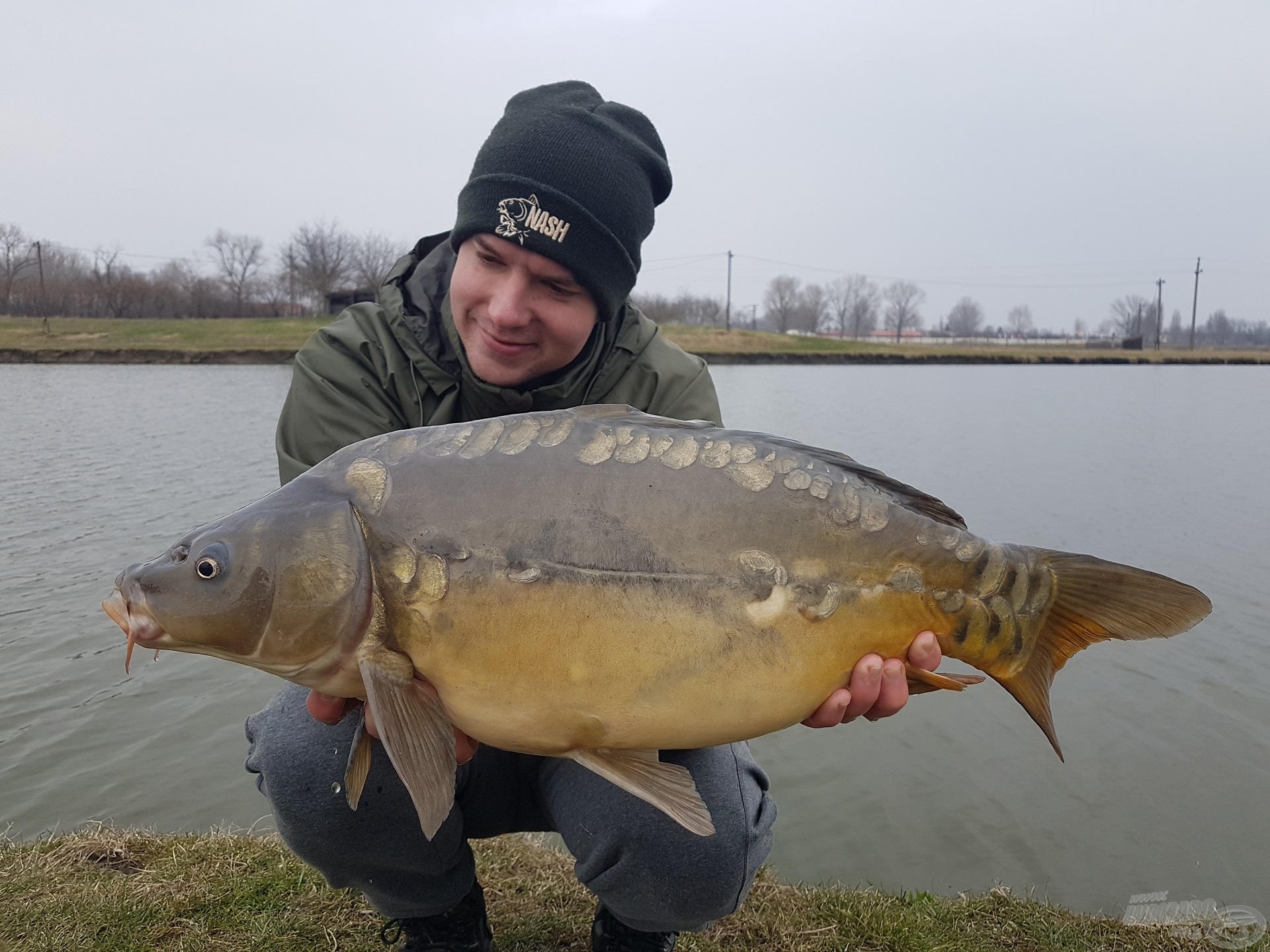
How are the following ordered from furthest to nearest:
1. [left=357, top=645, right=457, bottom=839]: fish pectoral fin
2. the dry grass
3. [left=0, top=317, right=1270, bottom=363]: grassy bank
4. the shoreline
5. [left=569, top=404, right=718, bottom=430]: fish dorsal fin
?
the dry grass → [left=0, top=317, right=1270, bottom=363]: grassy bank → the shoreline → [left=569, top=404, right=718, bottom=430]: fish dorsal fin → [left=357, top=645, right=457, bottom=839]: fish pectoral fin

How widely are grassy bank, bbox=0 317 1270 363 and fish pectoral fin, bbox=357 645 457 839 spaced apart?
30366 mm

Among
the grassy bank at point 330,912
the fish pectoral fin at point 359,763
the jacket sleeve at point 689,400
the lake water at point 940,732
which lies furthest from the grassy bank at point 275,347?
the fish pectoral fin at point 359,763

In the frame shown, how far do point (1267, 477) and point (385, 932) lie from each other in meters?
12.5

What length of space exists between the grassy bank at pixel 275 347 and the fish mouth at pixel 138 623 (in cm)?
3036

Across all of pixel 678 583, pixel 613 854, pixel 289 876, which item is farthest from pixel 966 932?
pixel 289 876

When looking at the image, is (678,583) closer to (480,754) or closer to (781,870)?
(480,754)

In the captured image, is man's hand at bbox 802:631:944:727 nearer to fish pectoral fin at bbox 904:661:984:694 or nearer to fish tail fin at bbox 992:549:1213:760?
fish pectoral fin at bbox 904:661:984:694

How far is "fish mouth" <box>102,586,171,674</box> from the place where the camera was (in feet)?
5.00

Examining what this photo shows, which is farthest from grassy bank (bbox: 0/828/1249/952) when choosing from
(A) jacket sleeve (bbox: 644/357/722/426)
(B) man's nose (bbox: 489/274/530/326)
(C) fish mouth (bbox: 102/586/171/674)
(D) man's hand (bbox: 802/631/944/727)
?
(B) man's nose (bbox: 489/274/530/326)

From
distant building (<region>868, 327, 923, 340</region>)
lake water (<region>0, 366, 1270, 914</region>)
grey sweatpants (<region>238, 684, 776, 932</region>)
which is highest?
distant building (<region>868, 327, 923, 340</region>)

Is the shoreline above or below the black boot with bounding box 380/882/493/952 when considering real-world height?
above

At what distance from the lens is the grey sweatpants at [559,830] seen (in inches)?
74.1

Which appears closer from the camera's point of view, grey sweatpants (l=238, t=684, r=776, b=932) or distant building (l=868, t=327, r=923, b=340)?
grey sweatpants (l=238, t=684, r=776, b=932)

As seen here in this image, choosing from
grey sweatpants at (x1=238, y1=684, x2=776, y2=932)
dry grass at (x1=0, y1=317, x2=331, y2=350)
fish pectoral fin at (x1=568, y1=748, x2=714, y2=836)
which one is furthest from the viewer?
dry grass at (x1=0, y1=317, x2=331, y2=350)
